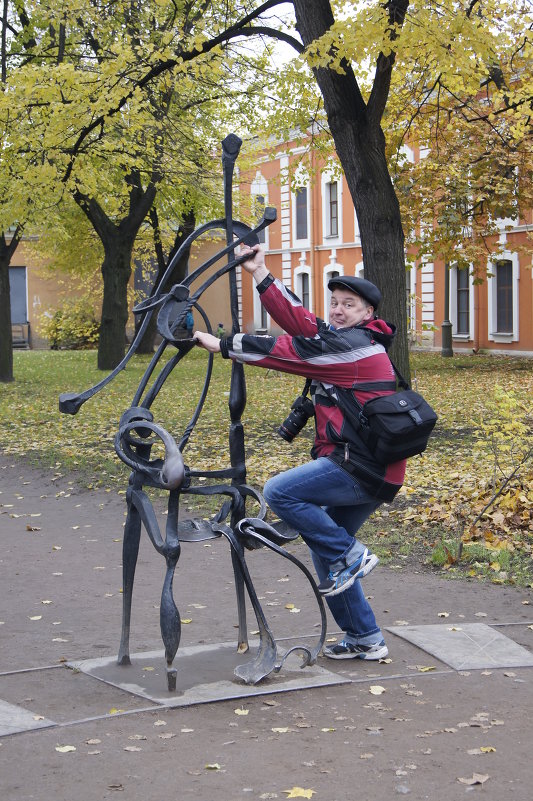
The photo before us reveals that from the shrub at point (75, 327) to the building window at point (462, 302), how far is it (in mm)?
15381

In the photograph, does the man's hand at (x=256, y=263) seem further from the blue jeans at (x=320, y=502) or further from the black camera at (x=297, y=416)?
the blue jeans at (x=320, y=502)

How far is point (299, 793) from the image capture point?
3.53 meters

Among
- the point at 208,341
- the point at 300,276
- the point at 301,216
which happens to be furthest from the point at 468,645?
the point at 300,276

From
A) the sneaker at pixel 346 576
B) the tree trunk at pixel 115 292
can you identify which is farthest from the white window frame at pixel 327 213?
the sneaker at pixel 346 576

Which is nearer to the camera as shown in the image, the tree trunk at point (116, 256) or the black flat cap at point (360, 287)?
the black flat cap at point (360, 287)

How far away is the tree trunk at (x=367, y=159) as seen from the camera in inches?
488

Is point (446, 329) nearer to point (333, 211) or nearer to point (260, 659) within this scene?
point (333, 211)

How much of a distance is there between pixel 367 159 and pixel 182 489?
27.8 ft

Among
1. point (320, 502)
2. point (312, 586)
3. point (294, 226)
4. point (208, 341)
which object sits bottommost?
point (312, 586)

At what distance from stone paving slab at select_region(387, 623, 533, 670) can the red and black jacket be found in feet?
2.90

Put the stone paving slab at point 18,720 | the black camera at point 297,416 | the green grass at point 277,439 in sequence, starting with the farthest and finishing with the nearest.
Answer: the green grass at point 277,439 → the black camera at point 297,416 → the stone paving slab at point 18,720

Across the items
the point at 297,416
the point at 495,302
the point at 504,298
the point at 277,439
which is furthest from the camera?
the point at 495,302

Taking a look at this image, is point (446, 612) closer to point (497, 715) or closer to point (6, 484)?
point (497, 715)

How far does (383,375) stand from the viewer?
4.84 m
